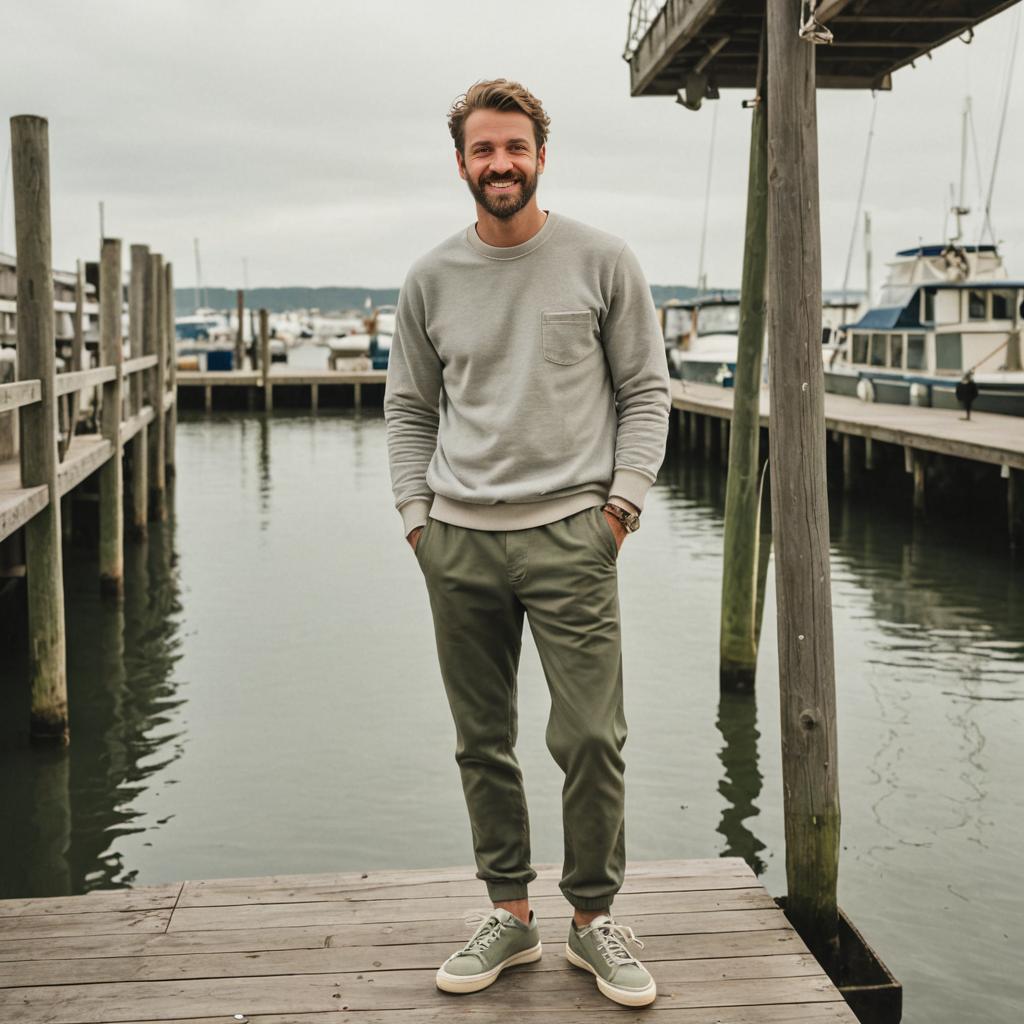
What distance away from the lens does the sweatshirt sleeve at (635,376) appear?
122 inches

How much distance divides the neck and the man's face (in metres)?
0.03

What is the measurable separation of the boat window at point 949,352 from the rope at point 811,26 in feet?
63.7

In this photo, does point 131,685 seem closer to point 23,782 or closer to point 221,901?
point 23,782

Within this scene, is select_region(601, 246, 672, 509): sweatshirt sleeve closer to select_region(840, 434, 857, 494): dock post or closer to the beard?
the beard

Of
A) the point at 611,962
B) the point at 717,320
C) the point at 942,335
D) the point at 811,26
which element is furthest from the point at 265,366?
the point at 611,962

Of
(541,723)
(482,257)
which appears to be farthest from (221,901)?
(541,723)

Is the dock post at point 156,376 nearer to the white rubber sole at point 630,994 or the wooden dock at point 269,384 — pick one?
the white rubber sole at point 630,994

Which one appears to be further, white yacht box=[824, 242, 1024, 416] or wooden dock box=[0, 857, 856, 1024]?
white yacht box=[824, 242, 1024, 416]

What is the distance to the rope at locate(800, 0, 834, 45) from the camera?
3.69 m

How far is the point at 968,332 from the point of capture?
21.9 meters

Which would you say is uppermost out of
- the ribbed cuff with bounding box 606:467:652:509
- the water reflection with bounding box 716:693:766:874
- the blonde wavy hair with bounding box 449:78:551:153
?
the blonde wavy hair with bounding box 449:78:551:153

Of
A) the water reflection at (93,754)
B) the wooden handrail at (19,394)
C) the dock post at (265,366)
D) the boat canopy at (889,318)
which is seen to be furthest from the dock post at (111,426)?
the dock post at (265,366)

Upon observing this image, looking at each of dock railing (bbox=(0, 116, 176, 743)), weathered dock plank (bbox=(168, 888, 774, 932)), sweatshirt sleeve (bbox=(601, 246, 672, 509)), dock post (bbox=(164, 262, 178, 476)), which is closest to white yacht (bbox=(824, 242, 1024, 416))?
dock post (bbox=(164, 262, 178, 476))

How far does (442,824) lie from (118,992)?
3.43 metres
